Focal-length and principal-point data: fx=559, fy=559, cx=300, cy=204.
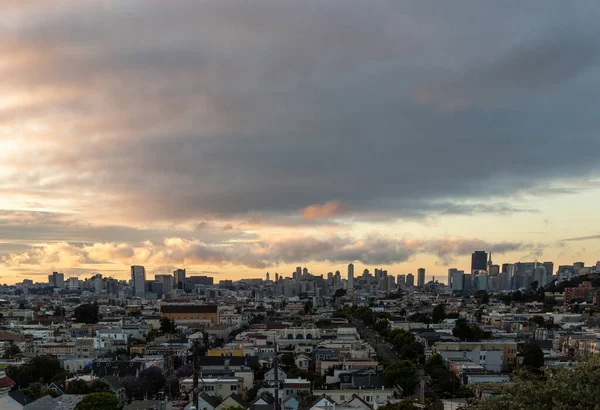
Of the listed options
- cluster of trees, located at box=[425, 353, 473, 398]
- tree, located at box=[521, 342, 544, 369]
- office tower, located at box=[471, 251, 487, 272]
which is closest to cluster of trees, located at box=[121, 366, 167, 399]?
cluster of trees, located at box=[425, 353, 473, 398]

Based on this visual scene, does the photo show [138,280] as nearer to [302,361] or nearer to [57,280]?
[57,280]

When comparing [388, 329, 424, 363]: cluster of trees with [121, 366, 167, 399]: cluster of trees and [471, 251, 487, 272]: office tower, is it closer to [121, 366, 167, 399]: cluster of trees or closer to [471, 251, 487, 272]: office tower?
[121, 366, 167, 399]: cluster of trees

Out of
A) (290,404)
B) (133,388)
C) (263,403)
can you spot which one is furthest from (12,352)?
(290,404)

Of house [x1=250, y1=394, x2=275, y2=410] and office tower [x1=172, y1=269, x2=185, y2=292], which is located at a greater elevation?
house [x1=250, y1=394, x2=275, y2=410]

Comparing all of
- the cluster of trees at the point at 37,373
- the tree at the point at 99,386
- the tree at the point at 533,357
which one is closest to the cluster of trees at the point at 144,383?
the tree at the point at 99,386

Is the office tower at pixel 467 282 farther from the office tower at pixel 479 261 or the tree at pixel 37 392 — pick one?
the tree at pixel 37 392

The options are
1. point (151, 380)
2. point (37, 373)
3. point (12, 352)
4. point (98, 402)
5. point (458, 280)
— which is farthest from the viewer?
point (458, 280)
